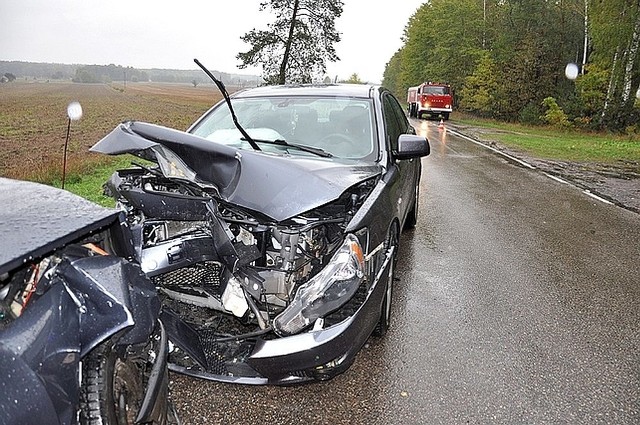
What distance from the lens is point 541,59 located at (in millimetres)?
32281

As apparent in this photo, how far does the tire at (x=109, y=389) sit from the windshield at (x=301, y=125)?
2.58 meters

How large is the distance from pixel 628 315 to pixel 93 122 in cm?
2787

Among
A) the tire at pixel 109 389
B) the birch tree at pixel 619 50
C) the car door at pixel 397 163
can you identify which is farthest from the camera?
the birch tree at pixel 619 50

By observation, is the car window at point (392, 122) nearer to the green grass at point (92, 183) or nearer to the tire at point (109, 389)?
the tire at point (109, 389)

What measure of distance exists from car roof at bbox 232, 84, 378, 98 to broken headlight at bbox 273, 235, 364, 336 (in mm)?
2376

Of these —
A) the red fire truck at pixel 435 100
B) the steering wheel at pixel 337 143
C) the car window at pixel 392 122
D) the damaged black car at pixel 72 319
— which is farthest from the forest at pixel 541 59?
the damaged black car at pixel 72 319

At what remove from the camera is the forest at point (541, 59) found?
24422mm

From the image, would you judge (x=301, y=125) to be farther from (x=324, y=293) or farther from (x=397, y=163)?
(x=324, y=293)

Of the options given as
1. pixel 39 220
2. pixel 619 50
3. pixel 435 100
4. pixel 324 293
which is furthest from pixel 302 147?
pixel 435 100

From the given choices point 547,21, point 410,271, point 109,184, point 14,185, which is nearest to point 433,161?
point 410,271

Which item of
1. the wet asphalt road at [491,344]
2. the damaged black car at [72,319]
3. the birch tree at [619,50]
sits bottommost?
the wet asphalt road at [491,344]

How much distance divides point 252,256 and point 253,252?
0.03m

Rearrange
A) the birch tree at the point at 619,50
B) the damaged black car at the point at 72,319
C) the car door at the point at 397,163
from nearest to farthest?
1. the damaged black car at the point at 72,319
2. the car door at the point at 397,163
3. the birch tree at the point at 619,50

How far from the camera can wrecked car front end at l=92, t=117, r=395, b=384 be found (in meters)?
2.60
